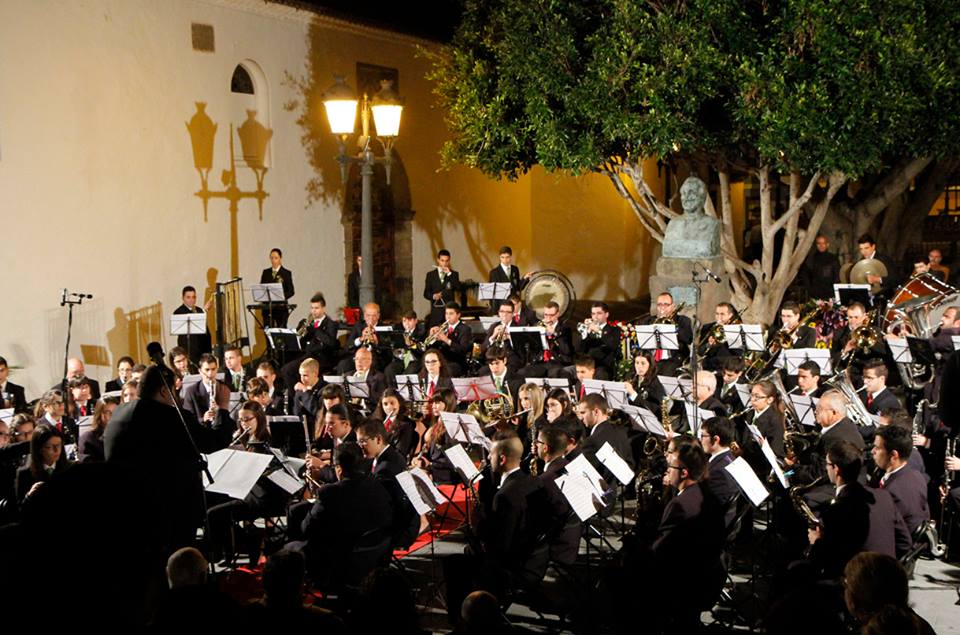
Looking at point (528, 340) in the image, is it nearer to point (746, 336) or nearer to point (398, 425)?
point (746, 336)

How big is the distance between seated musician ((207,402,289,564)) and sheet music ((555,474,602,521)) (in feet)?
8.90

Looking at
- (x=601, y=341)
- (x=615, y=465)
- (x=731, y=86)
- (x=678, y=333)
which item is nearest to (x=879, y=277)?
(x=731, y=86)

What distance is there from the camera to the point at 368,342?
14797 millimetres

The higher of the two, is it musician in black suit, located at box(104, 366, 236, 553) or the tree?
the tree

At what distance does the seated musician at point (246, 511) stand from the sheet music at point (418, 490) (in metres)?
1.63

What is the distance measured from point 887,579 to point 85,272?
13252 millimetres

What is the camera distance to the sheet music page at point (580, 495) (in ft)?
24.6

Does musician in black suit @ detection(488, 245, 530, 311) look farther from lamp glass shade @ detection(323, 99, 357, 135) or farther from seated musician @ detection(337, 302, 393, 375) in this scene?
lamp glass shade @ detection(323, 99, 357, 135)

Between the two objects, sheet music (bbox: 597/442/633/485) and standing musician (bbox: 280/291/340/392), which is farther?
standing musician (bbox: 280/291/340/392)

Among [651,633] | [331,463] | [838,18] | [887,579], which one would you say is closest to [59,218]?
[331,463]

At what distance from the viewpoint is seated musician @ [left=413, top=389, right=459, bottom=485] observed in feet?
35.1

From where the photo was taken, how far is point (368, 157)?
1362 cm

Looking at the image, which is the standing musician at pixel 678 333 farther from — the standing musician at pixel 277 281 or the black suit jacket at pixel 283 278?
the black suit jacket at pixel 283 278

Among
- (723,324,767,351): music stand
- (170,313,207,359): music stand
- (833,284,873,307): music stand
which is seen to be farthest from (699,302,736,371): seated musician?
(170,313,207,359): music stand
